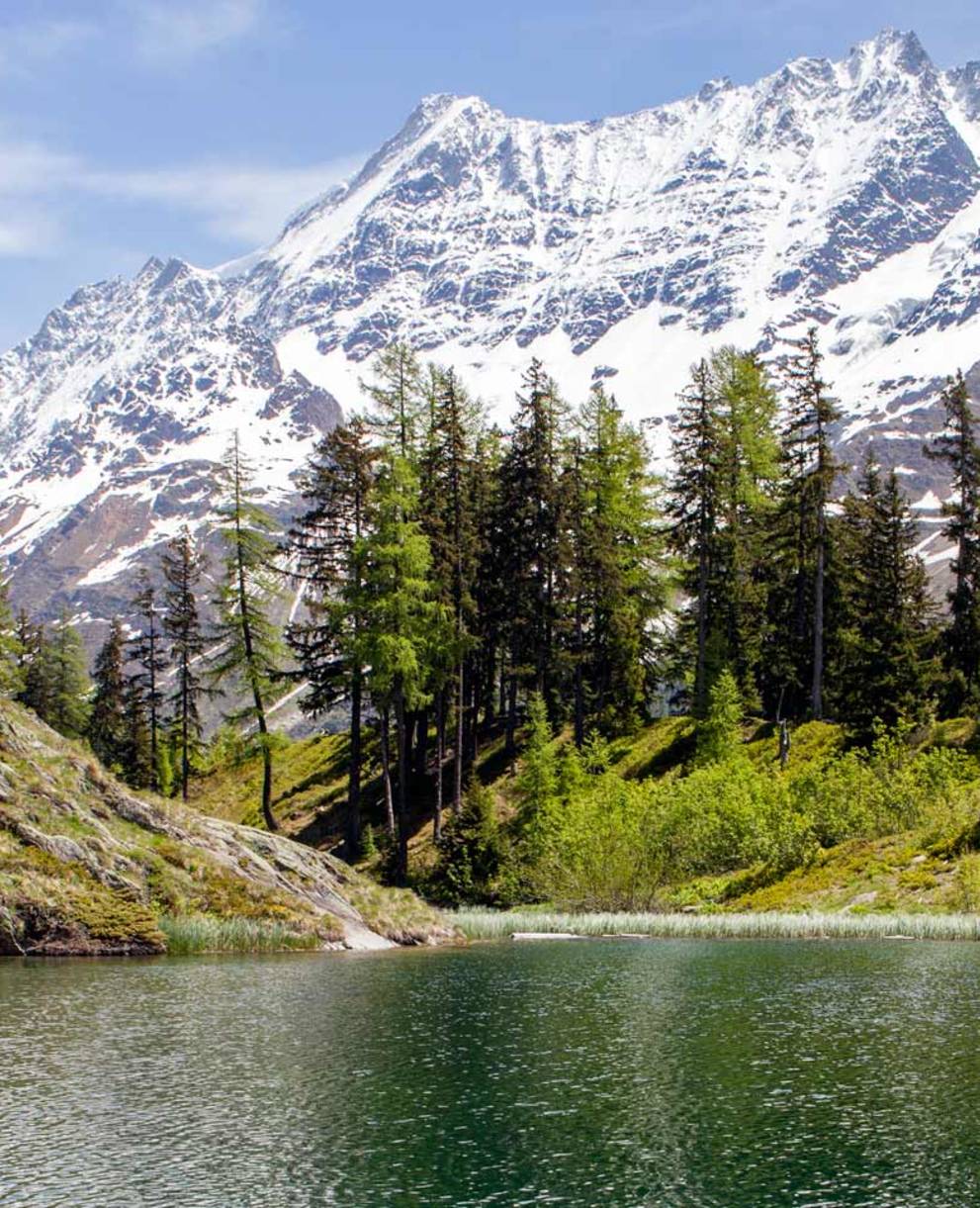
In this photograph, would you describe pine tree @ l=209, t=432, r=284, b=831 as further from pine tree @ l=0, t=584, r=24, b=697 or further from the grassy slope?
pine tree @ l=0, t=584, r=24, b=697

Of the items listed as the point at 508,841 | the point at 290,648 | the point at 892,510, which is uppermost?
the point at 892,510

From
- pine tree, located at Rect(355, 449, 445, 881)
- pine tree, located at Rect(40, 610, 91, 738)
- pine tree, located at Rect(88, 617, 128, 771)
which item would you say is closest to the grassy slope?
pine tree, located at Rect(355, 449, 445, 881)

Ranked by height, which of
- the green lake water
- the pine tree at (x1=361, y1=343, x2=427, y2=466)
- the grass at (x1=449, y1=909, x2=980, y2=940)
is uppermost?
the pine tree at (x1=361, y1=343, x2=427, y2=466)

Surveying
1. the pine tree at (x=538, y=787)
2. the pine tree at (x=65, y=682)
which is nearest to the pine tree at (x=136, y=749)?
the pine tree at (x=65, y=682)

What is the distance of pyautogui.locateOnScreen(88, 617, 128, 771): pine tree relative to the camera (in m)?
83.3

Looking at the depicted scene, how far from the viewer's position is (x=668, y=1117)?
1509 centimetres

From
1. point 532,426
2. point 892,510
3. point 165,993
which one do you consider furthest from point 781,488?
point 165,993

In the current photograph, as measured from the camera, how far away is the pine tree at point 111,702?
83.3 meters

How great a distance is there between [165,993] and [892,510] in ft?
134

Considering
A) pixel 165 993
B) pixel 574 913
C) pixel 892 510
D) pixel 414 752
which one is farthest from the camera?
pixel 414 752

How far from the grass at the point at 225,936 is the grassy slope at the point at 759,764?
15.8m

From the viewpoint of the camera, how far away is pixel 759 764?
54.1 m

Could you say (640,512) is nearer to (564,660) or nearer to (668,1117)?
(564,660)

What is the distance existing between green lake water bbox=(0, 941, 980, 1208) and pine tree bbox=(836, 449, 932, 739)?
2409cm
